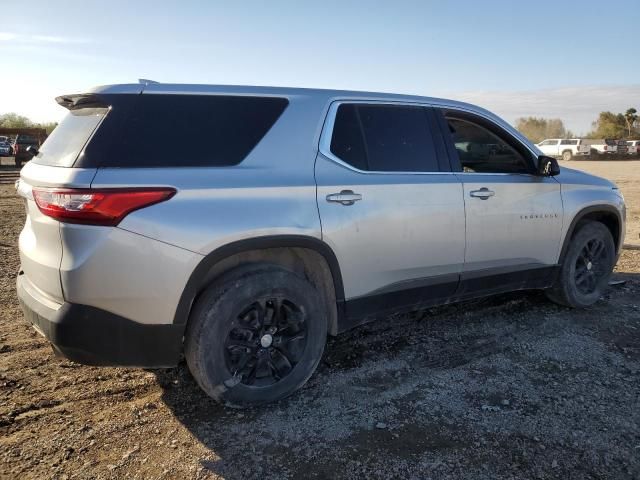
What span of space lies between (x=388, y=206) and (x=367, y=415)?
4.37 ft

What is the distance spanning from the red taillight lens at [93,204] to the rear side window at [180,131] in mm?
175

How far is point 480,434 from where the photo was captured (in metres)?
2.91

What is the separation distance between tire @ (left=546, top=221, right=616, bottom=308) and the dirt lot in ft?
2.00

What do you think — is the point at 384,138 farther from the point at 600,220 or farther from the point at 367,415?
the point at 600,220

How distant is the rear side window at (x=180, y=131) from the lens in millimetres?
2709

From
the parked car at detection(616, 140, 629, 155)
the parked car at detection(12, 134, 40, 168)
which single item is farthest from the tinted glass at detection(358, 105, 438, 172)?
the parked car at detection(616, 140, 629, 155)

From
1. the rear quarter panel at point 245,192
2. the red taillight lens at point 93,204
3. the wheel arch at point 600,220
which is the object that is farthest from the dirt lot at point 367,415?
the red taillight lens at point 93,204

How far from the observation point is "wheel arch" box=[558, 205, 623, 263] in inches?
186

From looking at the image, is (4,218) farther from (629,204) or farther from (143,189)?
(629,204)

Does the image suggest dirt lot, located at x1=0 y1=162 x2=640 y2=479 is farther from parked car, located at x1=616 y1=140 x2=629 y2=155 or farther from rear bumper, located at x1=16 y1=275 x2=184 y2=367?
parked car, located at x1=616 y1=140 x2=629 y2=155

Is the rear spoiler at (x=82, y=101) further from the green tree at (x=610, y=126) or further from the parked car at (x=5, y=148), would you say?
the green tree at (x=610, y=126)

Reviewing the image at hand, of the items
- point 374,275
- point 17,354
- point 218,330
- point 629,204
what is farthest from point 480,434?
point 629,204

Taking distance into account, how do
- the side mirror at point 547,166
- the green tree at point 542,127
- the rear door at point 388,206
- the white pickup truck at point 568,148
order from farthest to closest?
the green tree at point 542,127 < the white pickup truck at point 568,148 < the side mirror at point 547,166 < the rear door at point 388,206

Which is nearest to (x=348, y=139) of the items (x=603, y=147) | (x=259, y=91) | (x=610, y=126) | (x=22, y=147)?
(x=259, y=91)
